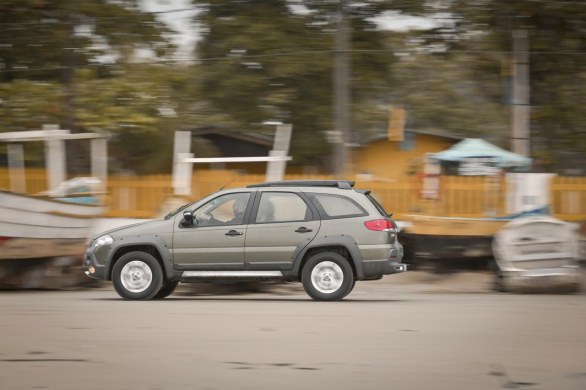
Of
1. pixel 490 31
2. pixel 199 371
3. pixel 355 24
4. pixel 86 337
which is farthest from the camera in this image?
pixel 355 24

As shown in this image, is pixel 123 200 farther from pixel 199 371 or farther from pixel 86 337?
pixel 199 371

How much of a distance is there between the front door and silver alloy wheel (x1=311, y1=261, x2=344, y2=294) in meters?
1.04

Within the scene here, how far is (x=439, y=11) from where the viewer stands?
2859cm

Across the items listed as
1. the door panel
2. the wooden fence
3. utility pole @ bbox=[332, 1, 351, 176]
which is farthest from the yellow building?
the door panel

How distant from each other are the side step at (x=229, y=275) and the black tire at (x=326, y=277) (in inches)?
16.7

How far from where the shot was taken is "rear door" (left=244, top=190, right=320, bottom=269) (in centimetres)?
1409

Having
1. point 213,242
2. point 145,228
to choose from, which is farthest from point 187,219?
point 145,228

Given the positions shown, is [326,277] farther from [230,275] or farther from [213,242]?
[213,242]

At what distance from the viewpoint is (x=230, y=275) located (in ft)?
46.7

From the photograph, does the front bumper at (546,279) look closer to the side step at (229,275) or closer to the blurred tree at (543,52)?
the side step at (229,275)

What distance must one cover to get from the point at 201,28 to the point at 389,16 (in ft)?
17.5

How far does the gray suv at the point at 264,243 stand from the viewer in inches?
549

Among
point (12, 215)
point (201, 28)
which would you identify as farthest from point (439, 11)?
point (12, 215)

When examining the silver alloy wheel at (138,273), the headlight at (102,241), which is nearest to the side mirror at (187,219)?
the silver alloy wheel at (138,273)
